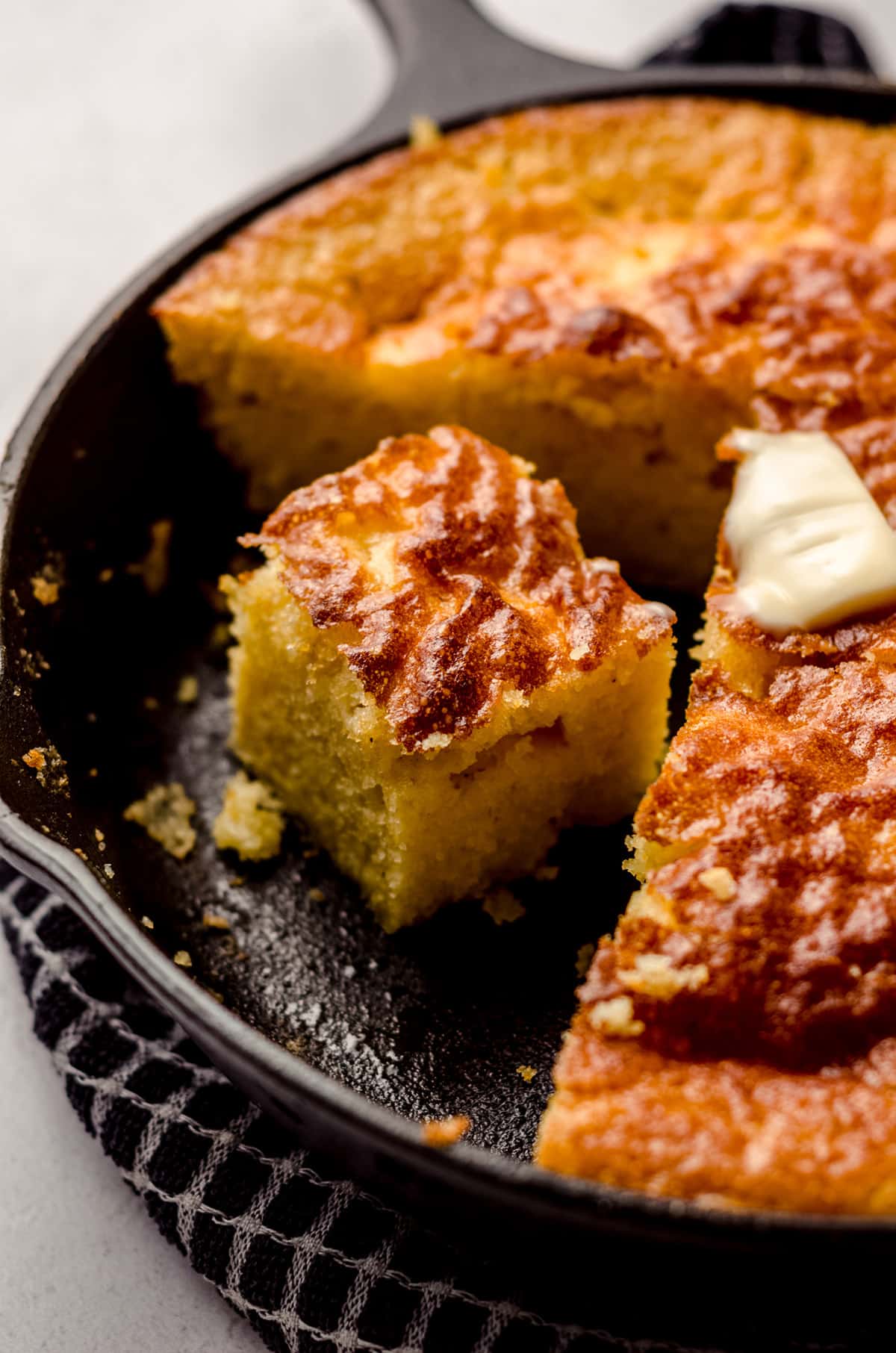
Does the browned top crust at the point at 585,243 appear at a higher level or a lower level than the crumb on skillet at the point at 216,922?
higher

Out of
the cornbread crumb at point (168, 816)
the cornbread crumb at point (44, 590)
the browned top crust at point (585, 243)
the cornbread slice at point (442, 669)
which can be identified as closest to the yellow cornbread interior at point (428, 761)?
the cornbread slice at point (442, 669)

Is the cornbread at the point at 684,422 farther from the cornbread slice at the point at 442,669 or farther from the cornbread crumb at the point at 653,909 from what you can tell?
the cornbread slice at the point at 442,669

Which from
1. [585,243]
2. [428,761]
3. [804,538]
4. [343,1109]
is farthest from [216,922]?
[585,243]

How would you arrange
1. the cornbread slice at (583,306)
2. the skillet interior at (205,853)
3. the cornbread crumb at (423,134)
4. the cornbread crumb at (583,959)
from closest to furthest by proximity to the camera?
the skillet interior at (205,853) < the cornbread crumb at (583,959) < the cornbread slice at (583,306) < the cornbread crumb at (423,134)

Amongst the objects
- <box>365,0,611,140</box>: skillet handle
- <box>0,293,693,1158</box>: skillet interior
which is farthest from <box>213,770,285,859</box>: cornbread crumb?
<box>365,0,611,140</box>: skillet handle

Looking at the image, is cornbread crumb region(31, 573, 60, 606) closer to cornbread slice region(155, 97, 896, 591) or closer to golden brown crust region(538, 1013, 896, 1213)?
cornbread slice region(155, 97, 896, 591)

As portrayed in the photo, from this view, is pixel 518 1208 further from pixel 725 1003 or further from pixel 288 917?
pixel 288 917
